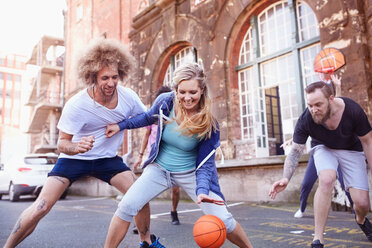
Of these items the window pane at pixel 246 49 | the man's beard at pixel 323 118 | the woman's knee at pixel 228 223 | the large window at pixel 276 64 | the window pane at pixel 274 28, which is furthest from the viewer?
the window pane at pixel 246 49

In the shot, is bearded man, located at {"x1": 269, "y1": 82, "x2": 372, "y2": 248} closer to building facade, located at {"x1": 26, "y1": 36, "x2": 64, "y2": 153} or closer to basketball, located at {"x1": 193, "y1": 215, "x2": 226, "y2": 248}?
basketball, located at {"x1": 193, "y1": 215, "x2": 226, "y2": 248}

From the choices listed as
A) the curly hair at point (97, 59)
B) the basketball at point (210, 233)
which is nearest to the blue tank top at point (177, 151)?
the basketball at point (210, 233)

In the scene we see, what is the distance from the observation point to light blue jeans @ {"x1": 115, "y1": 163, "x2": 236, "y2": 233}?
272 cm

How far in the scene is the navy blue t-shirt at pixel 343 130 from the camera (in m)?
3.43

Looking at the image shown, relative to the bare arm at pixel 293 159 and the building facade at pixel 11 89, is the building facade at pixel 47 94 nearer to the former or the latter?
the bare arm at pixel 293 159

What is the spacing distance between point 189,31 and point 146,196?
10.1 metres

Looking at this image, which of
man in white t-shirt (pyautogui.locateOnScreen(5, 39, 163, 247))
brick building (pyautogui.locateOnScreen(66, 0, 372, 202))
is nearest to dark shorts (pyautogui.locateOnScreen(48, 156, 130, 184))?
man in white t-shirt (pyautogui.locateOnScreen(5, 39, 163, 247))

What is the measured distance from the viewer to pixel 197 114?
291cm

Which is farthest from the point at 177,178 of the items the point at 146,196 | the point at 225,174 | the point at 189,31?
the point at 189,31

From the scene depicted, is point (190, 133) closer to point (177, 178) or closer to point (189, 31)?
point (177, 178)

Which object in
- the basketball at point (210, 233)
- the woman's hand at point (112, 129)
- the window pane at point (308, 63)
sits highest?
the window pane at point (308, 63)

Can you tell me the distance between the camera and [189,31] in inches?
477

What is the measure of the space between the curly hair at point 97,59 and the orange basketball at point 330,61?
5389 millimetres

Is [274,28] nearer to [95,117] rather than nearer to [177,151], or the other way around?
[95,117]
